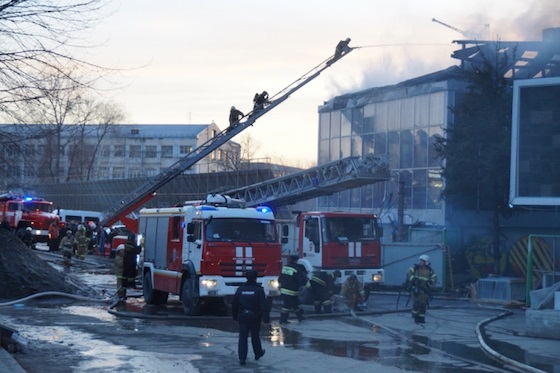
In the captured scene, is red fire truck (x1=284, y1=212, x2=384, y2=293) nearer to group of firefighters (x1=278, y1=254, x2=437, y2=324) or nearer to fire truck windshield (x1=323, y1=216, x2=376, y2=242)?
fire truck windshield (x1=323, y1=216, x2=376, y2=242)

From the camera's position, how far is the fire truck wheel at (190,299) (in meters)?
17.3

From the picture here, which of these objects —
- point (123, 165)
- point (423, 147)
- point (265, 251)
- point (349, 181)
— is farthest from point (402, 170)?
point (123, 165)

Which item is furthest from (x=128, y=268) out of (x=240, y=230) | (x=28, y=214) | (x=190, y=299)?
(x=28, y=214)

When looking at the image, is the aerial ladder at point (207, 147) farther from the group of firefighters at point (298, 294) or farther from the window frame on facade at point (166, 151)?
the window frame on facade at point (166, 151)

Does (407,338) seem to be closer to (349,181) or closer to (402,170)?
(349,181)

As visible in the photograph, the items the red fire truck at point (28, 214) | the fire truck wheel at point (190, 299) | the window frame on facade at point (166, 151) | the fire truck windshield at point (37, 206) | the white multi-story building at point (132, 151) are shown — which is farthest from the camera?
the window frame on facade at point (166, 151)

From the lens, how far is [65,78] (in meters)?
12.0

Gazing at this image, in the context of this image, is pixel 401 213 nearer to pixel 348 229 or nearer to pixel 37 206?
pixel 348 229

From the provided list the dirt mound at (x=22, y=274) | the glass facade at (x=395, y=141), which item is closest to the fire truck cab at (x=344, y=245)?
the dirt mound at (x=22, y=274)

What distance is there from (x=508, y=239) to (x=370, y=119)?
33.1 ft

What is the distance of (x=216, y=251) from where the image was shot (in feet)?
56.4

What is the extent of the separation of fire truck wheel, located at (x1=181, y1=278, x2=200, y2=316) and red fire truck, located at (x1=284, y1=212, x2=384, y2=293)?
448cm

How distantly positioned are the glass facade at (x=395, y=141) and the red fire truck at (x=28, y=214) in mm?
14439

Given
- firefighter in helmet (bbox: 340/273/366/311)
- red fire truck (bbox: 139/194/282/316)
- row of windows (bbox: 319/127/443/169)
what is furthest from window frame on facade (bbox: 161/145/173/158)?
firefighter in helmet (bbox: 340/273/366/311)
